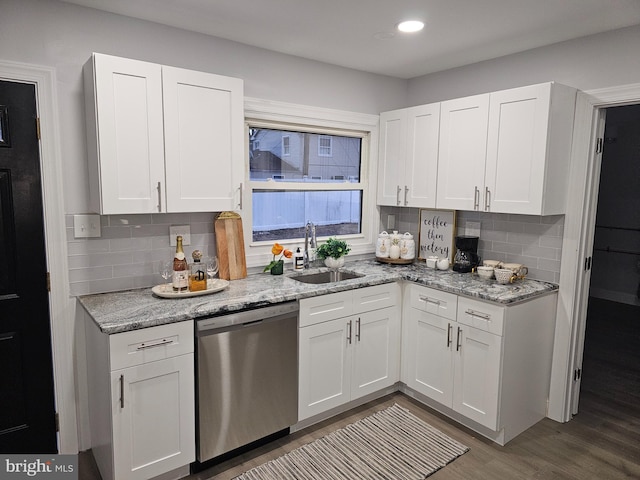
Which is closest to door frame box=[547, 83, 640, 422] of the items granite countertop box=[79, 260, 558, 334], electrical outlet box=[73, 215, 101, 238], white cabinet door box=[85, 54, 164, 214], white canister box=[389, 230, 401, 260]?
granite countertop box=[79, 260, 558, 334]

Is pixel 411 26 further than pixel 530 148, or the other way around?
pixel 530 148

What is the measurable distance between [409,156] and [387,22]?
120 cm

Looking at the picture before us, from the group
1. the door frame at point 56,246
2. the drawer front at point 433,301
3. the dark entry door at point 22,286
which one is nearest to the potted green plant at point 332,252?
the drawer front at point 433,301

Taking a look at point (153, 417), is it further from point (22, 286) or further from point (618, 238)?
point (618, 238)

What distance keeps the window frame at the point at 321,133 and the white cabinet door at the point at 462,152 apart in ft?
2.29

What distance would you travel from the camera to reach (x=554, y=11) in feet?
7.55

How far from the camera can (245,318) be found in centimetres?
236

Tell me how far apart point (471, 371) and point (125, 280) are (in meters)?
2.28

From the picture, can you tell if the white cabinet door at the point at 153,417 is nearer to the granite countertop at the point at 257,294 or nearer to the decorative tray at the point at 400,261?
the granite countertop at the point at 257,294

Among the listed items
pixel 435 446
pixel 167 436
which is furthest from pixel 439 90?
pixel 167 436

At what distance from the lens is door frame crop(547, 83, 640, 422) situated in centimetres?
272

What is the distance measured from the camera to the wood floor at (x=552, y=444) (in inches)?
93.9

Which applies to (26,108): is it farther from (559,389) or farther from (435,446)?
(559,389)

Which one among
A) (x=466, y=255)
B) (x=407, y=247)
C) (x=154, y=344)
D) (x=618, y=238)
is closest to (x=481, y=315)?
(x=466, y=255)
